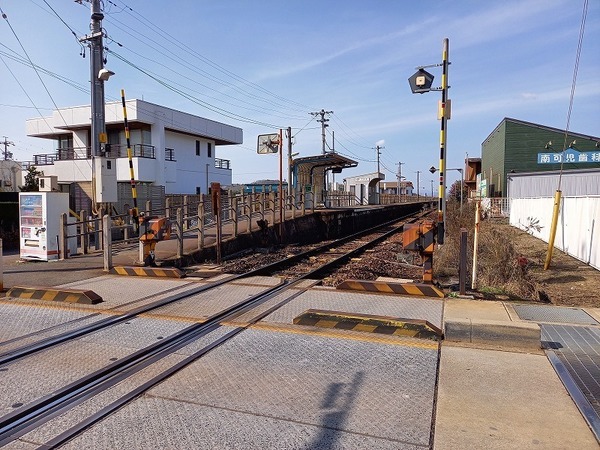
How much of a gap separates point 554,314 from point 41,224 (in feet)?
36.7

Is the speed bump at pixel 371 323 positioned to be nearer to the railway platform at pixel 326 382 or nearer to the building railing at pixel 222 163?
the railway platform at pixel 326 382

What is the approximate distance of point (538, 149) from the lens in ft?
124

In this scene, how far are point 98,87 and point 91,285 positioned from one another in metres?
10.6

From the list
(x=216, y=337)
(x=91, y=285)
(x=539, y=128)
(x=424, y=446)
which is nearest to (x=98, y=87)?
(x=91, y=285)

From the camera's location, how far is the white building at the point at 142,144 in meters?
33.2

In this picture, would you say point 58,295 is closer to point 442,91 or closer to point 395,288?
point 395,288

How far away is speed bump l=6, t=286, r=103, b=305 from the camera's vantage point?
22.4 ft

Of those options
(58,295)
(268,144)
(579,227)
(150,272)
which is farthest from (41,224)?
(579,227)

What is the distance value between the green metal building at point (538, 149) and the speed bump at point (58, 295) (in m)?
37.2

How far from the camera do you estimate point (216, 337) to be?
526 cm

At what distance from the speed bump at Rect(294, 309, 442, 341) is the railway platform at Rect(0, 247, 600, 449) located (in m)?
0.13

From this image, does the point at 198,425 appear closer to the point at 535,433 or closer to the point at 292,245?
the point at 535,433

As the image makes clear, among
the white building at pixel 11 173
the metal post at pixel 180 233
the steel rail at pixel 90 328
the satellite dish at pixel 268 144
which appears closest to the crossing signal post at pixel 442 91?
the steel rail at pixel 90 328

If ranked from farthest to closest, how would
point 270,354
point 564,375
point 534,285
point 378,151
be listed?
point 378,151, point 534,285, point 270,354, point 564,375
